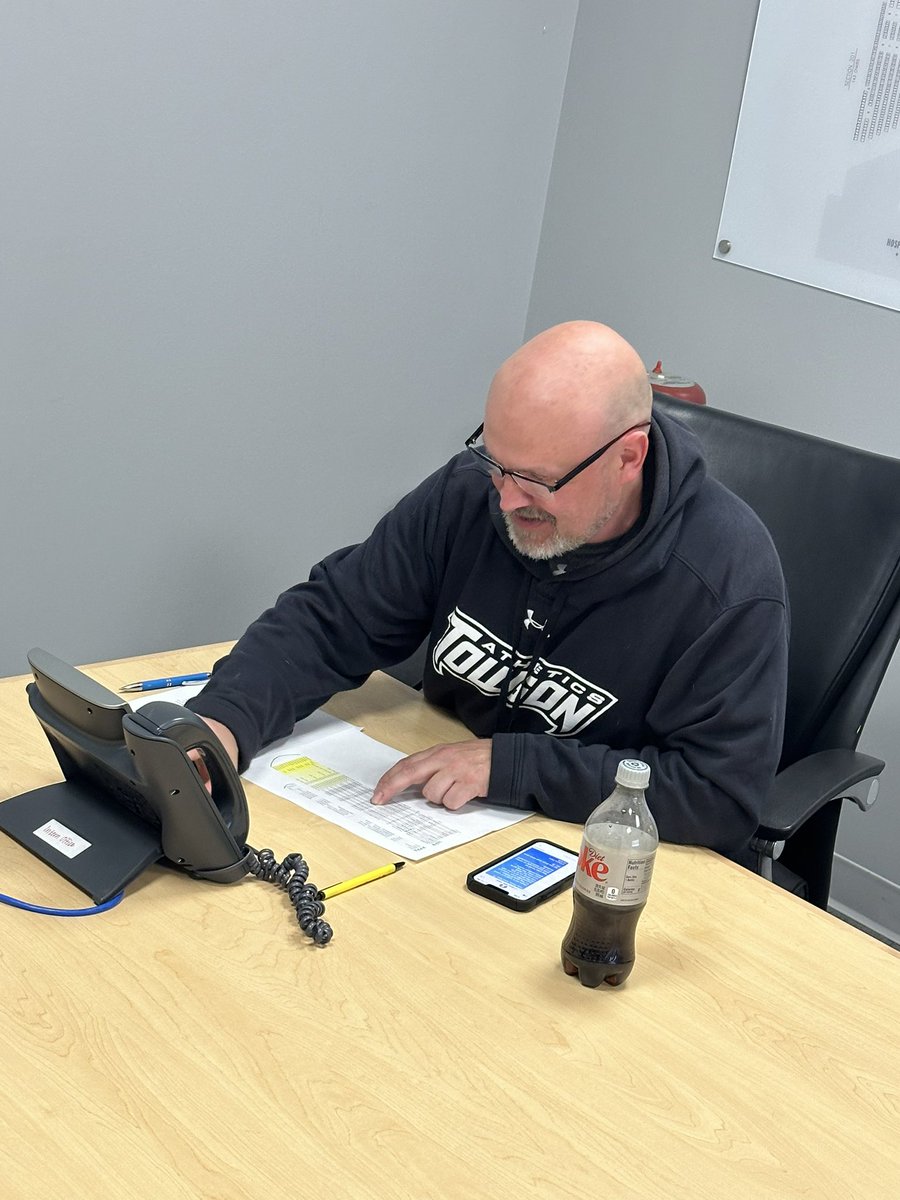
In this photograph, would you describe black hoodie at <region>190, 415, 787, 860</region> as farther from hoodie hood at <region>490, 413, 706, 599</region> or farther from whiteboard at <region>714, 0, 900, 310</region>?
whiteboard at <region>714, 0, 900, 310</region>

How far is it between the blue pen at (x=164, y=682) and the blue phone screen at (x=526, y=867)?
523 mm

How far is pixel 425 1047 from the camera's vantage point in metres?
1.09

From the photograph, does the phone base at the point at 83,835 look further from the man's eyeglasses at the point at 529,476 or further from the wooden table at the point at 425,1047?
the man's eyeglasses at the point at 529,476

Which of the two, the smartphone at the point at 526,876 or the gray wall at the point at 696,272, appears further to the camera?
the gray wall at the point at 696,272

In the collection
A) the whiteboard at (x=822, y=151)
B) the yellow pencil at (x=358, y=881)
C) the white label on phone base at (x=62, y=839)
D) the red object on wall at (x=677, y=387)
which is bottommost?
the yellow pencil at (x=358, y=881)

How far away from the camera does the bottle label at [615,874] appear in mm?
1156

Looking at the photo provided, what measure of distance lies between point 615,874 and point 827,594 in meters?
0.73

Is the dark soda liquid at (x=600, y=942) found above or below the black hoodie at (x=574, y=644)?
below

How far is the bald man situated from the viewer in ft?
4.86

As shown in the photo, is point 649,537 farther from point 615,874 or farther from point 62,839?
point 62,839

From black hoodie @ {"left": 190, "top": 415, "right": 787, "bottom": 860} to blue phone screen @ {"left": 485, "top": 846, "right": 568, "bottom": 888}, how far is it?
9 centimetres

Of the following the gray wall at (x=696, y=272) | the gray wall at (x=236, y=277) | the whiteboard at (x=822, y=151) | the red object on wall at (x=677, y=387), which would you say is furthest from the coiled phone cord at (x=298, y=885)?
the whiteboard at (x=822, y=151)

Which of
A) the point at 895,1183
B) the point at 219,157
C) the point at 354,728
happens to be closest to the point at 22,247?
the point at 219,157

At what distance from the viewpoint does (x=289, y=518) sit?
3.00 m
